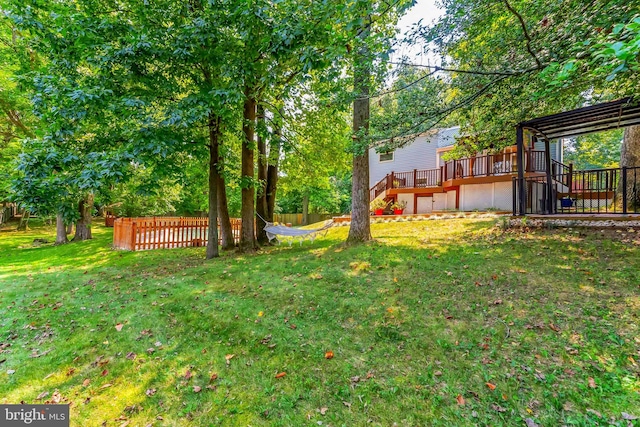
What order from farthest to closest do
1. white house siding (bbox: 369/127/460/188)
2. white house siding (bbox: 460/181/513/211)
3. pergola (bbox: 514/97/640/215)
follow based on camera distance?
white house siding (bbox: 369/127/460/188), white house siding (bbox: 460/181/513/211), pergola (bbox: 514/97/640/215)

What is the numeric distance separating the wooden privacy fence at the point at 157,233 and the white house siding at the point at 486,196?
9635 mm

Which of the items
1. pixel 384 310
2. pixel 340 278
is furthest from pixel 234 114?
pixel 384 310

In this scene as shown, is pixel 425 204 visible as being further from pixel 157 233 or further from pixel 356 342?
pixel 356 342

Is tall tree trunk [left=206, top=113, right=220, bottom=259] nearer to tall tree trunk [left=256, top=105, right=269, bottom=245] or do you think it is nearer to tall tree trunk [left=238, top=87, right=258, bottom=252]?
tall tree trunk [left=238, top=87, right=258, bottom=252]

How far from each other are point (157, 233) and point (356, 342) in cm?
1007

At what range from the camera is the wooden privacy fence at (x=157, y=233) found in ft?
34.1

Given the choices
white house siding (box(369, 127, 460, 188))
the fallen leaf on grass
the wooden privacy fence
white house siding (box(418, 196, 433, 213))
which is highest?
white house siding (box(369, 127, 460, 188))

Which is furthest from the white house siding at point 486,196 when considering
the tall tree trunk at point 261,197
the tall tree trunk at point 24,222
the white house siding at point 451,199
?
the tall tree trunk at point 24,222

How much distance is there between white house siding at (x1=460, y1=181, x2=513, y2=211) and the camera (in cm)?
1145

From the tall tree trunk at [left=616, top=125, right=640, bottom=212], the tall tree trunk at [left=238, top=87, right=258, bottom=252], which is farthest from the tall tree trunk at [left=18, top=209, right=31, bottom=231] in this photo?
the tall tree trunk at [left=616, top=125, right=640, bottom=212]

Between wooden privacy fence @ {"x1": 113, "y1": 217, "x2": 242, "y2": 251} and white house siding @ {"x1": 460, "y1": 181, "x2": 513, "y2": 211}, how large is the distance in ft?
31.6

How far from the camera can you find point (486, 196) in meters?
11.9

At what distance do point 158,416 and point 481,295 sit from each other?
398 centimetres

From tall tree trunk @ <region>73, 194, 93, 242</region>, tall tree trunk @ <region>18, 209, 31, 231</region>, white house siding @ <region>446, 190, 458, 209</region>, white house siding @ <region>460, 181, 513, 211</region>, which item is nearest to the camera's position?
white house siding @ <region>460, 181, 513, 211</region>
